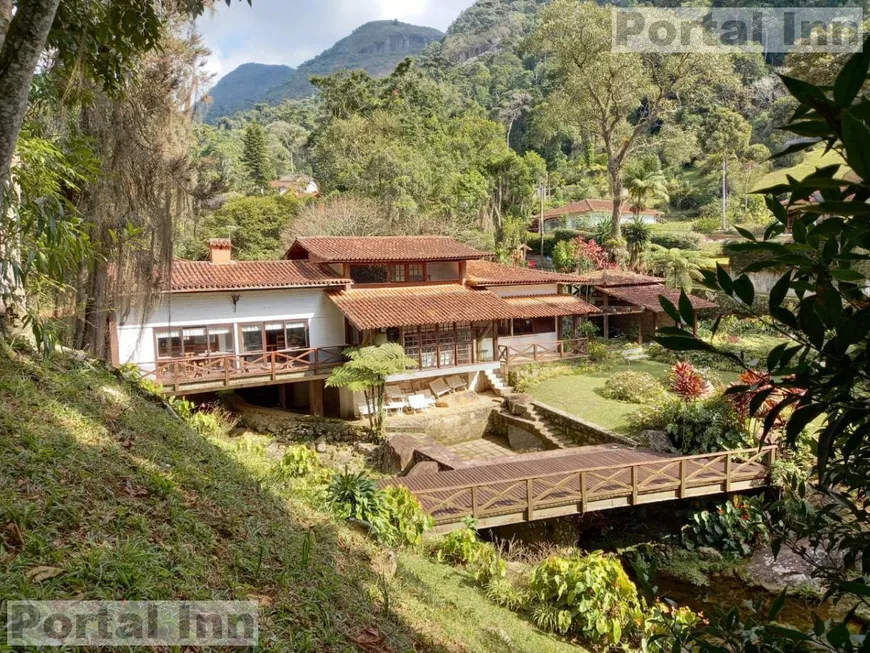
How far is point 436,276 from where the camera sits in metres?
21.3

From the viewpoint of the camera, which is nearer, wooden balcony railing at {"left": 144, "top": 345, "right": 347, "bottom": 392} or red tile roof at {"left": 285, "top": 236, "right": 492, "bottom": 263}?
wooden balcony railing at {"left": 144, "top": 345, "right": 347, "bottom": 392}

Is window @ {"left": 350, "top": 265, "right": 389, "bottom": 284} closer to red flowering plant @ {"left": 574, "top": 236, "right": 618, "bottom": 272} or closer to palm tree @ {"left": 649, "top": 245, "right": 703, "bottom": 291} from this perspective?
red flowering plant @ {"left": 574, "top": 236, "right": 618, "bottom": 272}

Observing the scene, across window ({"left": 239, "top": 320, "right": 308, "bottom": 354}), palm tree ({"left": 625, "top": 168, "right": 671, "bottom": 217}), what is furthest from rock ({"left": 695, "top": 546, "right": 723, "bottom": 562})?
palm tree ({"left": 625, "top": 168, "right": 671, "bottom": 217})

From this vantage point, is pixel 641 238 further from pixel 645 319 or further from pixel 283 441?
pixel 283 441

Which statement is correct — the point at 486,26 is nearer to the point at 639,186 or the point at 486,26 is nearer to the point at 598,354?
the point at 639,186

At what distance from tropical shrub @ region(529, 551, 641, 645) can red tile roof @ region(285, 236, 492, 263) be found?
13086 millimetres

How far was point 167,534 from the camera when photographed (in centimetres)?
376

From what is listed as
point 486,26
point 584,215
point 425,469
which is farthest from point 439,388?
point 486,26

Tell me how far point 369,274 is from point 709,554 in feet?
44.6

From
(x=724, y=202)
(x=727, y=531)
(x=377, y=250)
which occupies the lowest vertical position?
(x=727, y=531)

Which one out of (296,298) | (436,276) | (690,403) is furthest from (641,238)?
(296,298)

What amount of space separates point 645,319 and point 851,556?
2680 centimetres

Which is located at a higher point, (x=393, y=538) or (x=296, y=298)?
(x=296, y=298)

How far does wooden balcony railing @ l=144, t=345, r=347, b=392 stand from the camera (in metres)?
16.1
